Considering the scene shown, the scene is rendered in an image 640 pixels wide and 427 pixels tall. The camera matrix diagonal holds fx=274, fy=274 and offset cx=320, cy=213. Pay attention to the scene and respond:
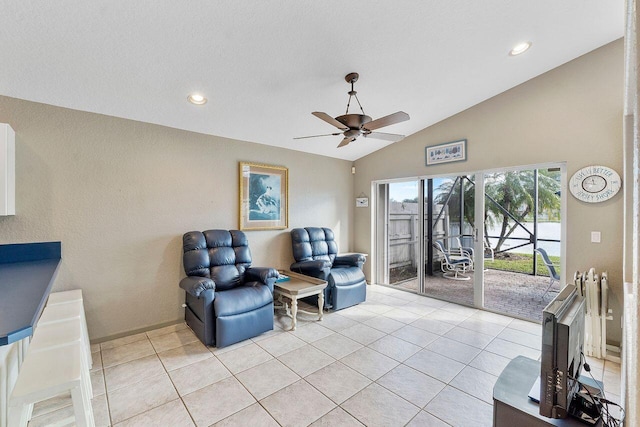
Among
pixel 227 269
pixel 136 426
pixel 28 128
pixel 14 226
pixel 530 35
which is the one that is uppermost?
pixel 530 35

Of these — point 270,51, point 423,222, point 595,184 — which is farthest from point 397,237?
point 270,51

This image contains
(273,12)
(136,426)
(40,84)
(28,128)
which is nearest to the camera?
(136,426)

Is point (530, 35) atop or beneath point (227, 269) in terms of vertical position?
atop

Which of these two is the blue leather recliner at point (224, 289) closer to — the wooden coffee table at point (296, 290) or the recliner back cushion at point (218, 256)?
the recliner back cushion at point (218, 256)

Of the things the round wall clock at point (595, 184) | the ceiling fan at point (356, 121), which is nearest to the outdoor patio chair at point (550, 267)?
the round wall clock at point (595, 184)

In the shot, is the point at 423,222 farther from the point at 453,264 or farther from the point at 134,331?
the point at 134,331

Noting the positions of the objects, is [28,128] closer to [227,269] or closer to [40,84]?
[40,84]

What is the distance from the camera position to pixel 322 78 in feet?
8.96

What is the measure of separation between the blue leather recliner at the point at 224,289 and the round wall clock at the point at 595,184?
3506mm

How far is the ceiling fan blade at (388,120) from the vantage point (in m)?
2.43

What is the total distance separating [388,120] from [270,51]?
118cm

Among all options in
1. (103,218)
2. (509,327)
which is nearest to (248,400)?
(103,218)

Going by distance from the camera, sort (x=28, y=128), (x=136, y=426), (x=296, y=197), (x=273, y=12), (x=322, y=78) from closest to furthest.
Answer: (x=136, y=426)
(x=273, y=12)
(x=28, y=128)
(x=322, y=78)
(x=296, y=197)

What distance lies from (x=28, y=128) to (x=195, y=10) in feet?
6.69
